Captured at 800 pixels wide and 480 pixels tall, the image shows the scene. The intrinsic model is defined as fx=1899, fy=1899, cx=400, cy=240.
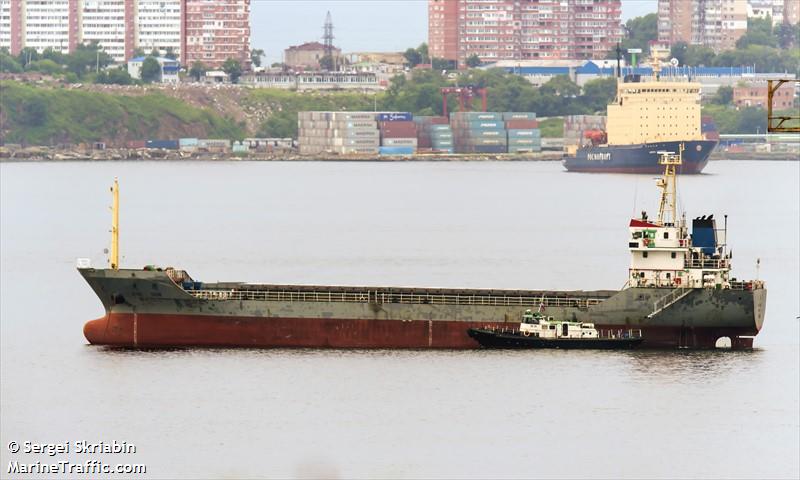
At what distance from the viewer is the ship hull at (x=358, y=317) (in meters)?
59.0

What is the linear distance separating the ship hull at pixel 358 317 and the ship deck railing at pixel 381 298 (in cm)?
3

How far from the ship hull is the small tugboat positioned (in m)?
0.30

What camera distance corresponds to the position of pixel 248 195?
584ft

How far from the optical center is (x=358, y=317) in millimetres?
59750

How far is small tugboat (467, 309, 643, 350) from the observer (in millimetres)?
58688

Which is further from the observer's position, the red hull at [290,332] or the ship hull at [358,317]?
the red hull at [290,332]

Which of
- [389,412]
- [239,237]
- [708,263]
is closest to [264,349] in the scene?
[389,412]

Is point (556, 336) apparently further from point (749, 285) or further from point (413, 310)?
point (749, 285)

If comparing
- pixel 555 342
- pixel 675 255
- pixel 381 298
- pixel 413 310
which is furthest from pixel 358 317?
pixel 675 255

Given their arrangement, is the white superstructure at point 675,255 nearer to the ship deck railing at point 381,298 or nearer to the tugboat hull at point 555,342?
the ship deck railing at point 381,298

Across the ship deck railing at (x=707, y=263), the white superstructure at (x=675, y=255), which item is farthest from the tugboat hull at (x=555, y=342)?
the ship deck railing at (x=707, y=263)

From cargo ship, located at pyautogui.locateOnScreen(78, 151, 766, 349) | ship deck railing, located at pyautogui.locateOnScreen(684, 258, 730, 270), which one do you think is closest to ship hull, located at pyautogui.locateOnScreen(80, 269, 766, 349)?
cargo ship, located at pyautogui.locateOnScreen(78, 151, 766, 349)

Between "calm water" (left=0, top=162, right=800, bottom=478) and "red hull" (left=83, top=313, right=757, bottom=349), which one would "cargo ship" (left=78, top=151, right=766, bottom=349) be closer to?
"red hull" (left=83, top=313, right=757, bottom=349)

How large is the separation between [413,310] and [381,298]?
1385mm
